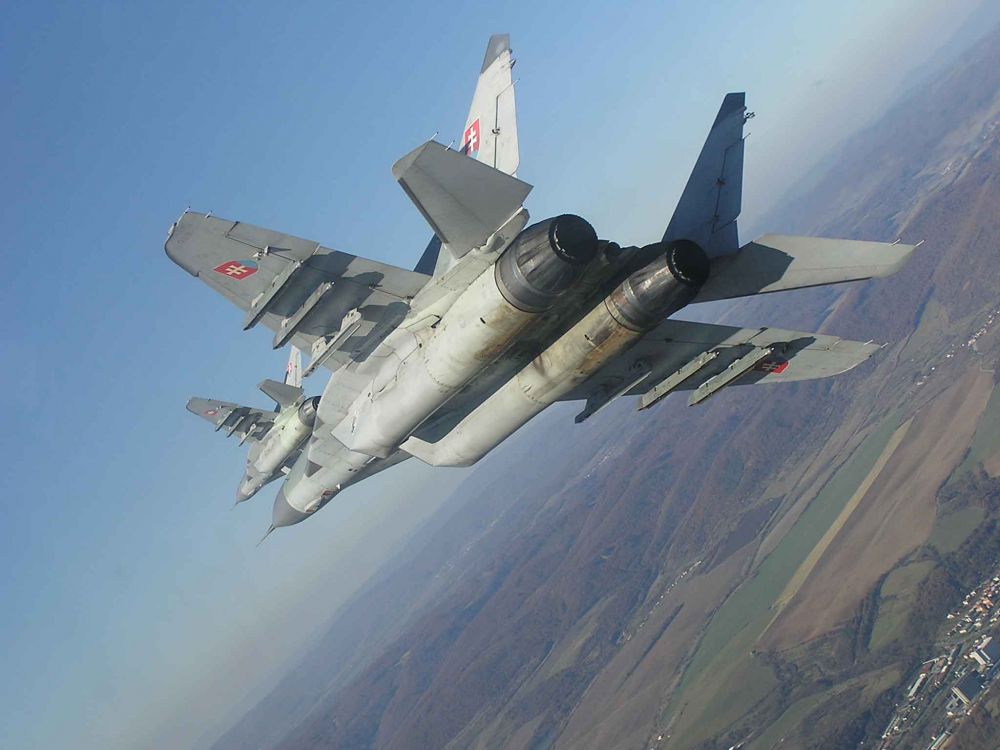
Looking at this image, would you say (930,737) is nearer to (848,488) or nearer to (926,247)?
(848,488)

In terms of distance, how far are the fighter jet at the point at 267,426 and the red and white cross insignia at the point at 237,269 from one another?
6789 mm

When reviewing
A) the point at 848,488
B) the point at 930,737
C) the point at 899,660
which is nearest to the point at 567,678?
the point at 848,488

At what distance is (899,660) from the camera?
7675 cm

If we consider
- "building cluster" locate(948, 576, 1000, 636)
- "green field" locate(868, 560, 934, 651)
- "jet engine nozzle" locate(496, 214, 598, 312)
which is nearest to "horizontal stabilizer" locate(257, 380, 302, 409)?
"jet engine nozzle" locate(496, 214, 598, 312)

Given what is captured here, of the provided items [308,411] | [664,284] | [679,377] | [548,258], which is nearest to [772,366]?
[679,377]

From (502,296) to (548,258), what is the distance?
1142mm

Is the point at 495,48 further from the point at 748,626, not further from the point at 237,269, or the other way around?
the point at 748,626

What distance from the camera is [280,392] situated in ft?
75.0

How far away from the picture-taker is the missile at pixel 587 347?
1179cm

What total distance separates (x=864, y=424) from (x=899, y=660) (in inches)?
2704

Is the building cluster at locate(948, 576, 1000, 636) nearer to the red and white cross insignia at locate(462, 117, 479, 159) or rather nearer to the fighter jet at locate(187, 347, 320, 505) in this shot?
the fighter jet at locate(187, 347, 320, 505)

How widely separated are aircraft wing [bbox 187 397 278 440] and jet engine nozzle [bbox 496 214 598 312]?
52.6 feet

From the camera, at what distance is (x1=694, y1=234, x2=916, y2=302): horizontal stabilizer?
38.4ft

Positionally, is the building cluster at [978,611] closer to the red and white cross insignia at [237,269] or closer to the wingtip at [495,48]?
the wingtip at [495,48]
